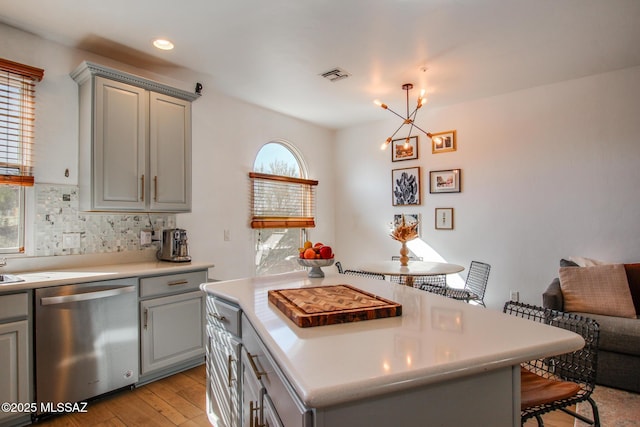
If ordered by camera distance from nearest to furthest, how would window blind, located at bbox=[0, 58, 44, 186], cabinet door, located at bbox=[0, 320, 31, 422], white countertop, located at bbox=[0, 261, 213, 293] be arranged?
cabinet door, located at bbox=[0, 320, 31, 422] < white countertop, located at bbox=[0, 261, 213, 293] < window blind, located at bbox=[0, 58, 44, 186]

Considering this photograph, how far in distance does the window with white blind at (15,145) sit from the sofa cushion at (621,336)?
431 cm

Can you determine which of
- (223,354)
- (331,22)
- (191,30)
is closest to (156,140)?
(191,30)

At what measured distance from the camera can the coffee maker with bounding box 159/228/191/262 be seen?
308cm

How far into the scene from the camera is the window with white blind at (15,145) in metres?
2.43

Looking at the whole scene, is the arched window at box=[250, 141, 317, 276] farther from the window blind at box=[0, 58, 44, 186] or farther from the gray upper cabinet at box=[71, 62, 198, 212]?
Result: the window blind at box=[0, 58, 44, 186]

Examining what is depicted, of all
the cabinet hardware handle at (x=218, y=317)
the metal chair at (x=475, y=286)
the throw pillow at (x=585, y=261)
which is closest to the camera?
the cabinet hardware handle at (x=218, y=317)

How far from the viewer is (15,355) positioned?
6.68 feet

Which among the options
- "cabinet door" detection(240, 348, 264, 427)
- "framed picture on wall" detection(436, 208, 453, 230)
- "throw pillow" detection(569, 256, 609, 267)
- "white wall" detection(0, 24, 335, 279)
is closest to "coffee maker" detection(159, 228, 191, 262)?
"white wall" detection(0, 24, 335, 279)

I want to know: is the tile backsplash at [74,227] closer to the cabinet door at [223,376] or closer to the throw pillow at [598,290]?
the cabinet door at [223,376]

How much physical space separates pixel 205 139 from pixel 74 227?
1.48 metres

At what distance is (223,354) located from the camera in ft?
5.80

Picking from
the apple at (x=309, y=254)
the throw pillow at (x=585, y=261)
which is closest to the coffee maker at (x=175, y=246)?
the apple at (x=309, y=254)

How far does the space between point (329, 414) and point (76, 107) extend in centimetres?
310

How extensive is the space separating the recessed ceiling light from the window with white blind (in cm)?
83
